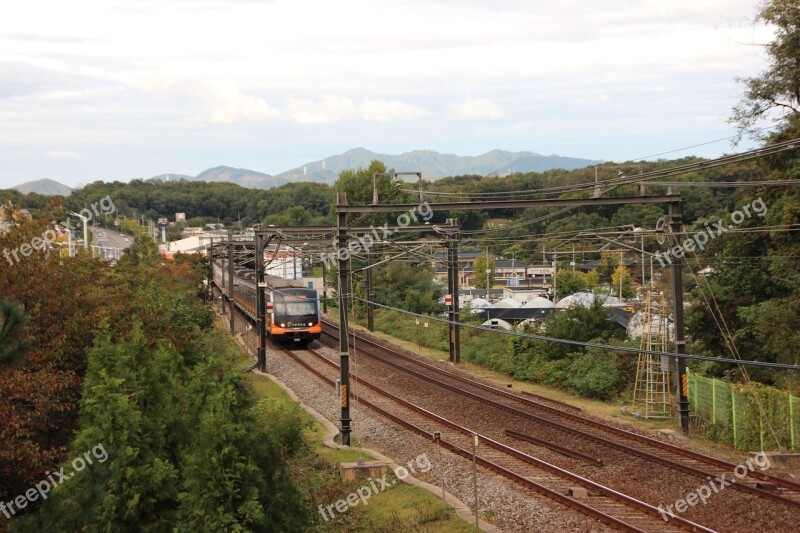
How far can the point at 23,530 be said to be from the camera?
5.46 meters

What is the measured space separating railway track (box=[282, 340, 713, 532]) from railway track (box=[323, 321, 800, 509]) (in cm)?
195

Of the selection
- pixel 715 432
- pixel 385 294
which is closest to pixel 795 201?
pixel 715 432

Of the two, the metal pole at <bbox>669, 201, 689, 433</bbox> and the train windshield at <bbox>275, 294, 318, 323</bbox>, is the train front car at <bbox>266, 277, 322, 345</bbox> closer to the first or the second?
the train windshield at <bbox>275, 294, 318, 323</bbox>

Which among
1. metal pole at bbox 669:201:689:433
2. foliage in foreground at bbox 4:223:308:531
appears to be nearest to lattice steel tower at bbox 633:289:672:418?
metal pole at bbox 669:201:689:433

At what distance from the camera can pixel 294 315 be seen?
36.1 metres

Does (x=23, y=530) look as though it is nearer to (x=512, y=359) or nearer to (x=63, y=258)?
(x=63, y=258)

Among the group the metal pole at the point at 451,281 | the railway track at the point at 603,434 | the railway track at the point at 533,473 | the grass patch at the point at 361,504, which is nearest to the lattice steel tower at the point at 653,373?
the railway track at the point at 603,434

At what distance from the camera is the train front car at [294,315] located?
36.0 meters

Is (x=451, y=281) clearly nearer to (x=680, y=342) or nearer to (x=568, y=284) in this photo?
(x=680, y=342)

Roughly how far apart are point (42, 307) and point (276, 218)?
251 ft

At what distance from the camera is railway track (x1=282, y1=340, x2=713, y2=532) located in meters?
12.0

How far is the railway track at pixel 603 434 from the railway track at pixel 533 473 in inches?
76.6

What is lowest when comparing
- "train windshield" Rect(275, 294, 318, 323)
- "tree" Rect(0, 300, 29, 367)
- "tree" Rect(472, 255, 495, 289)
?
"tree" Rect(472, 255, 495, 289)

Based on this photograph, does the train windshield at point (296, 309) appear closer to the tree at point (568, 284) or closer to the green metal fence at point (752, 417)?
the green metal fence at point (752, 417)
